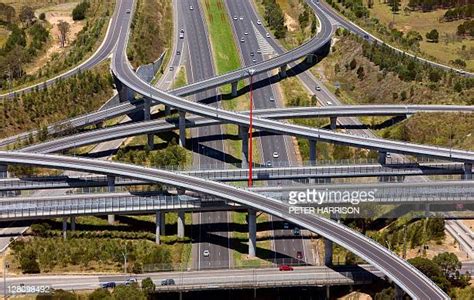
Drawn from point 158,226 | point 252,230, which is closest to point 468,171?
point 252,230

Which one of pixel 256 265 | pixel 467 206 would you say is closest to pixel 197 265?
pixel 256 265

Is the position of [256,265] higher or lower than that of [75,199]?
lower

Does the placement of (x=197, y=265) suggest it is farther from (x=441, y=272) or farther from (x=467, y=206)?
(x=467, y=206)

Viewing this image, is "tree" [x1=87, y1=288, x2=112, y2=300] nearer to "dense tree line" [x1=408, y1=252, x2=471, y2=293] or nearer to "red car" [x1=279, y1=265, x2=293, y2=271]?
"red car" [x1=279, y1=265, x2=293, y2=271]

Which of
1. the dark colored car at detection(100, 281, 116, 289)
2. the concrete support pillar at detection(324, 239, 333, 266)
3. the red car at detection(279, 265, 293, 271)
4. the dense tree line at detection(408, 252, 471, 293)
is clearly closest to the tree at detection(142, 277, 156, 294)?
the dark colored car at detection(100, 281, 116, 289)

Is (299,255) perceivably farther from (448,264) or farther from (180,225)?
(448,264)

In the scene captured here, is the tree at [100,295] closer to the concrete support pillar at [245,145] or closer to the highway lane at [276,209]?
the highway lane at [276,209]
